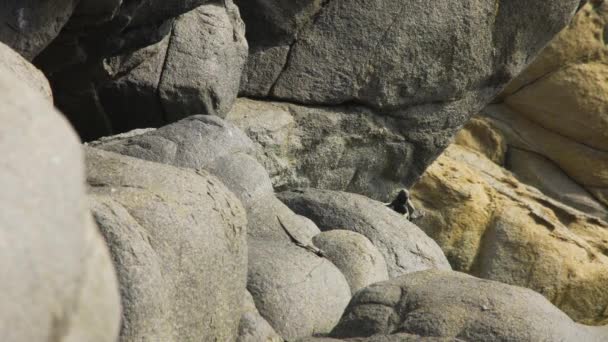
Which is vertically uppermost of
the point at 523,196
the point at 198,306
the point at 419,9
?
the point at 419,9

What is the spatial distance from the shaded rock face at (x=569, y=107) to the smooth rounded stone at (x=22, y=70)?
933 cm

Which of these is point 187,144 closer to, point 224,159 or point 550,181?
point 224,159

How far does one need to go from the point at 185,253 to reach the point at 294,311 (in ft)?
3.85

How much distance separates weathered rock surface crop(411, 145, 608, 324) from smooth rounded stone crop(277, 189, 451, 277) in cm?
303

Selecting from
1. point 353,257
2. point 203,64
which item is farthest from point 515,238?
point 353,257

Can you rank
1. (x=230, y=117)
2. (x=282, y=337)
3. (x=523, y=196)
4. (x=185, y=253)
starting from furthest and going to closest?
(x=523, y=196) → (x=230, y=117) → (x=282, y=337) → (x=185, y=253)

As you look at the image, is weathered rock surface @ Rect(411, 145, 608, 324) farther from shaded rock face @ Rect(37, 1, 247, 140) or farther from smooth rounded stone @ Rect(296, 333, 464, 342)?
smooth rounded stone @ Rect(296, 333, 464, 342)

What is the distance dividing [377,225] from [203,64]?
150 cm

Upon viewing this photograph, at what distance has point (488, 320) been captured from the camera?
Result: 15.1ft

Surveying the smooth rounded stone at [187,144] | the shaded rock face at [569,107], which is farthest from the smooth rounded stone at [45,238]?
the shaded rock face at [569,107]

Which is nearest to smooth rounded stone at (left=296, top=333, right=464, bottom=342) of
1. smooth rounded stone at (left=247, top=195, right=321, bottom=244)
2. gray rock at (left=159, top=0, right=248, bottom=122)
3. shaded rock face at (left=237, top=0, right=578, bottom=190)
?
smooth rounded stone at (left=247, top=195, right=321, bottom=244)

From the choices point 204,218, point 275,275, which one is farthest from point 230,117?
point 204,218

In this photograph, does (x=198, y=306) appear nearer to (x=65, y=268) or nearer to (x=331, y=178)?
(x=65, y=268)

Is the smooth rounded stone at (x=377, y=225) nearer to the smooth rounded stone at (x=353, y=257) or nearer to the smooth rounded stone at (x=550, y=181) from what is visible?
the smooth rounded stone at (x=353, y=257)
